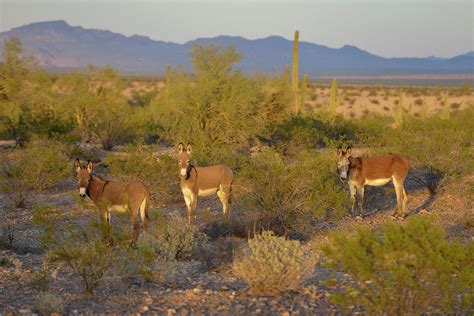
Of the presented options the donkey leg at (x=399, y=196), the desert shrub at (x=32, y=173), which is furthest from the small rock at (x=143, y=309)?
the desert shrub at (x=32, y=173)

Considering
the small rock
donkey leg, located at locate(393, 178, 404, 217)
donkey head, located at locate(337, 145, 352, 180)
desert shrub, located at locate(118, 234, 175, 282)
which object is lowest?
donkey leg, located at locate(393, 178, 404, 217)

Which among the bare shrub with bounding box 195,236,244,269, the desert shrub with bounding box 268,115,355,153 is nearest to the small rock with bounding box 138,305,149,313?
the bare shrub with bounding box 195,236,244,269

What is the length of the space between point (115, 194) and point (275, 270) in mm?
4382

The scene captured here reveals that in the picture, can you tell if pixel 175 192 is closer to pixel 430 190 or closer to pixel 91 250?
pixel 430 190

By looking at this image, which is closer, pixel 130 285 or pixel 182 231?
pixel 130 285

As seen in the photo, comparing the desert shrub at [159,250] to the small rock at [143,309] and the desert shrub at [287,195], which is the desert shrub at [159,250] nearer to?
the small rock at [143,309]

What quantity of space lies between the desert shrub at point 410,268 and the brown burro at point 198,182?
6211 millimetres

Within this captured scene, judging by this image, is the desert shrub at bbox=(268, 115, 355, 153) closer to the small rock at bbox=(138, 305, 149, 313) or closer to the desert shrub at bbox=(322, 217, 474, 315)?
the small rock at bbox=(138, 305, 149, 313)

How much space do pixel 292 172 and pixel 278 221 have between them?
1144mm

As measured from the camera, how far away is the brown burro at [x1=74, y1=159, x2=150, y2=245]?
11.0 m

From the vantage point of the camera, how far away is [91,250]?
8.07 m

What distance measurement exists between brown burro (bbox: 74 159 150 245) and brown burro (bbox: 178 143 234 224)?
152 cm

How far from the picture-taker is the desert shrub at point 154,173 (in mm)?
15602

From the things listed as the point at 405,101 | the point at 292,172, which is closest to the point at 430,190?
the point at 292,172
